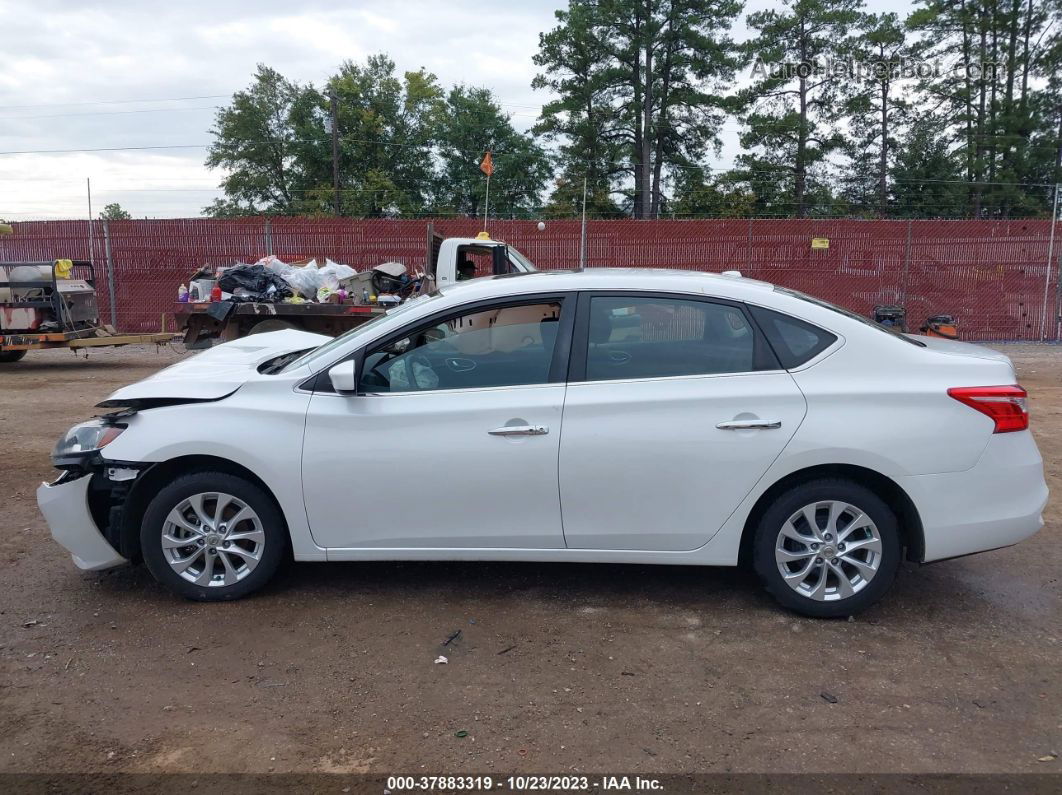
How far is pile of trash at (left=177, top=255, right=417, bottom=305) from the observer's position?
40.6 ft

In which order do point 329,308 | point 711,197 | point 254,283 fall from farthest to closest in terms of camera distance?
point 711,197, point 254,283, point 329,308

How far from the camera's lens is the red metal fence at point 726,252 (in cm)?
1639

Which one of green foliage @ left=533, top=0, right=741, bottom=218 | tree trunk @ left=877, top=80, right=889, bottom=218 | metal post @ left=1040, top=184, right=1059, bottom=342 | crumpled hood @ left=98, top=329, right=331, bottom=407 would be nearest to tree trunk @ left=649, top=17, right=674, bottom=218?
green foliage @ left=533, top=0, right=741, bottom=218

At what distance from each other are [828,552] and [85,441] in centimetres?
369

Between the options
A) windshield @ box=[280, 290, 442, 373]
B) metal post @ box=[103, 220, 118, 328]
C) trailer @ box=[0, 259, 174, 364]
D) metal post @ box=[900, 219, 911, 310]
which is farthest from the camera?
metal post @ box=[103, 220, 118, 328]

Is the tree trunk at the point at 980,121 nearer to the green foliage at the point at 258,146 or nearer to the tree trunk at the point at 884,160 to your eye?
the tree trunk at the point at 884,160

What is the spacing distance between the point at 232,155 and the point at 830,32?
34727 mm

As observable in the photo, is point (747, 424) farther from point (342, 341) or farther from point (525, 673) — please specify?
point (342, 341)

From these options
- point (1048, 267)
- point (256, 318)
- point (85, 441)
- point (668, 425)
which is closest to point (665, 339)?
point (668, 425)

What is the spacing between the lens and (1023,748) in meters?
3.08

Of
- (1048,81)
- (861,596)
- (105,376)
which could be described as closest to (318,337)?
(861,596)

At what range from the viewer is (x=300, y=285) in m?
12.7

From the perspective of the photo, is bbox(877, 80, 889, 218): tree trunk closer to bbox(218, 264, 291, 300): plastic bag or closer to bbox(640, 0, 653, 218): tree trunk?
bbox(640, 0, 653, 218): tree trunk

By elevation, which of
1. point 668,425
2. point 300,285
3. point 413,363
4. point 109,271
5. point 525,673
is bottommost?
point 525,673
